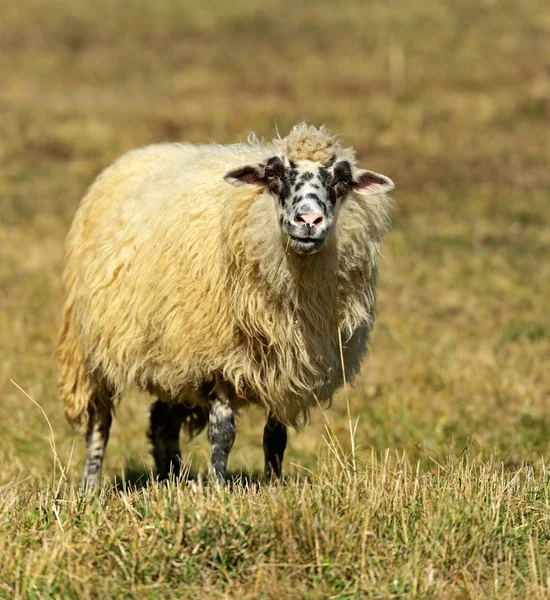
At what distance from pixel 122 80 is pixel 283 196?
23.9 m

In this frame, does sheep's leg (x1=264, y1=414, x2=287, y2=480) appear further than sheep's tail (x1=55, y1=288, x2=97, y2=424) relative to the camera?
No

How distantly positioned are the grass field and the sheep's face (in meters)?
1.00

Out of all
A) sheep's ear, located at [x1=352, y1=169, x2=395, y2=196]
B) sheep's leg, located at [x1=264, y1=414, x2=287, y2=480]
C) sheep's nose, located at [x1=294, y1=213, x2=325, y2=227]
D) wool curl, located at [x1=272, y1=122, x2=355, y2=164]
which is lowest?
sheep's leg, located at [x1=264, y1=414, x2=287, y2=480]

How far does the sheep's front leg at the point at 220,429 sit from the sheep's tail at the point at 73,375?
147cm

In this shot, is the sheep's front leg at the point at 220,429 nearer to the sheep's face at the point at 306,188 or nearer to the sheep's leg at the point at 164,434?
the sheep's face at the point at 306,188

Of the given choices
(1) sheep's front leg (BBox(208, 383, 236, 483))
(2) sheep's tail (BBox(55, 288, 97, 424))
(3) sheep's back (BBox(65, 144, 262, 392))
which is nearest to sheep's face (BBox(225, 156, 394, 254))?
(3) sheep's back (BBox(65, 144, 262, 392))

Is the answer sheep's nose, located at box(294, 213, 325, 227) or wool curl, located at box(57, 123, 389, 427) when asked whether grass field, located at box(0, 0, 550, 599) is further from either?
sheep's nose, located at box(294, 213, 325, 227)

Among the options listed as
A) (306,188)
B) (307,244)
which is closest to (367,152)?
(306,188)

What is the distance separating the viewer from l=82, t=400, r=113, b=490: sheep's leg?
672cm

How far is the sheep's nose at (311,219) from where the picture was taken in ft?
15.9

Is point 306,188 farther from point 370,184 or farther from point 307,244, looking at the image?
point 370,184

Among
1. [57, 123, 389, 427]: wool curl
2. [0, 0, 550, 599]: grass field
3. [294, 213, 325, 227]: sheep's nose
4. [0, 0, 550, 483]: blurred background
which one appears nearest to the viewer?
[0, 0, 550, 599]: grass field

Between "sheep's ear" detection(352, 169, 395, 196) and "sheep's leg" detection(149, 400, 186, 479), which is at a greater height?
"sheep's ear" detection(352, 169, 395, 196)

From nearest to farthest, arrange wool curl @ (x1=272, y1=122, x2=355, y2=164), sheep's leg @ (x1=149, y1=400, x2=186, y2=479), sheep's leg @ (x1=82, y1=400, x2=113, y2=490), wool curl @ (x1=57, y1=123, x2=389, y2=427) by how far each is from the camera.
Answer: wool curl @ (x1=272, y1=122, x2=355, y2=164) < wool curl @ (x1=57, y1=123, x2=389, y2=427) < sheep's leg @ (x1=82, y1=400, x2=113, y2=490) < sheep's leg @ (x1=149, y1=400, x2=186, y2=479)
